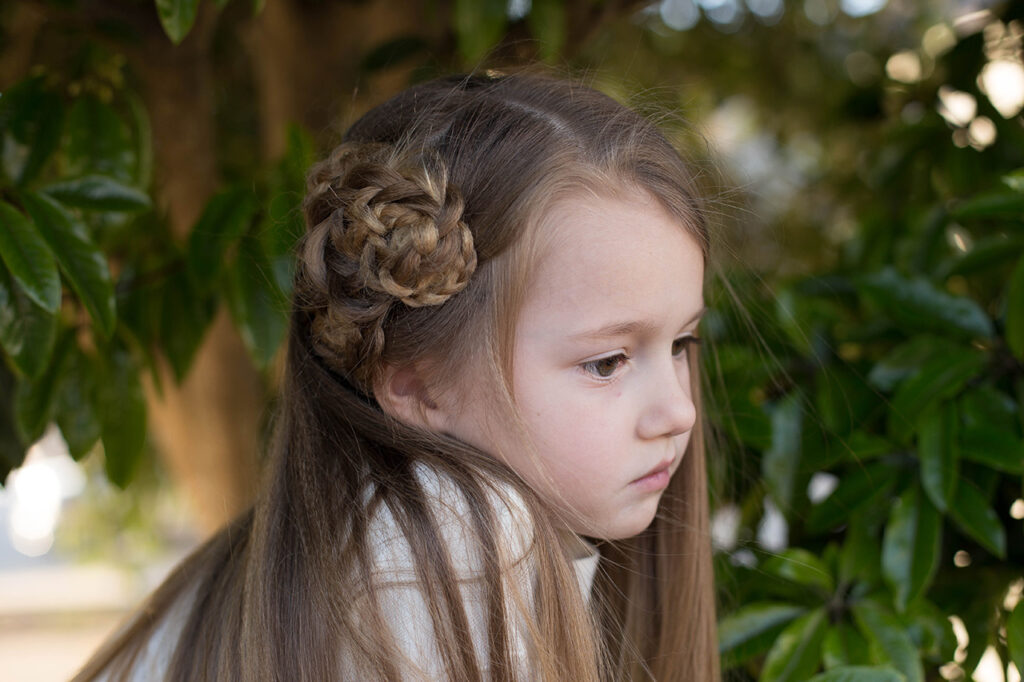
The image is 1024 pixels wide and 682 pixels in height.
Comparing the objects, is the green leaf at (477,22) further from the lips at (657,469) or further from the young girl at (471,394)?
the lips at (657,469)

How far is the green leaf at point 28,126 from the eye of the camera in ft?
3.22

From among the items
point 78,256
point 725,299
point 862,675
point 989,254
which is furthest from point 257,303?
point 989,254

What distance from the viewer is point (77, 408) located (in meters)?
1.06

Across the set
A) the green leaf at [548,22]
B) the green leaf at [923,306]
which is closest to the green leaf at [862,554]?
the green leaf at [923,306]

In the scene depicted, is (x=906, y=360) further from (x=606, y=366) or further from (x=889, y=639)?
(x=606, y=366)

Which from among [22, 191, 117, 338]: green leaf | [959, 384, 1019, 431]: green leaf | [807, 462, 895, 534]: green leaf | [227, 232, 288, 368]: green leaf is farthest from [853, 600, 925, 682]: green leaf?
[22, 191, 117, 338]: green leaf

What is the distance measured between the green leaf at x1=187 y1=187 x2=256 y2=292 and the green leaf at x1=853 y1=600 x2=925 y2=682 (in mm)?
802

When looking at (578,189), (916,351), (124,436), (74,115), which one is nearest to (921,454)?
(916,351)

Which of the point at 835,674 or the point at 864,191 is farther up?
the point at 864,191

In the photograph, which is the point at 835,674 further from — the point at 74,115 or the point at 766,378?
the point at 74,115

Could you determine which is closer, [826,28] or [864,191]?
[864,191]

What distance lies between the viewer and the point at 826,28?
2.39 metres

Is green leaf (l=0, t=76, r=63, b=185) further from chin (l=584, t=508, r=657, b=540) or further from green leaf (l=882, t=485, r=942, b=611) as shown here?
green leaf (l=882, t=485, r=942, b=611)

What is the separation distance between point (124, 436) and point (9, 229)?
0.34 m
